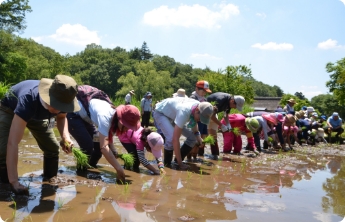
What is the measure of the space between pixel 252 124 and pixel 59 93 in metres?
5.79

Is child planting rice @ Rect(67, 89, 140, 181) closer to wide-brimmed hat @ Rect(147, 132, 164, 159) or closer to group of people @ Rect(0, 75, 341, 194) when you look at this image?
group of people @ Rect(0, 75, 341, 194)

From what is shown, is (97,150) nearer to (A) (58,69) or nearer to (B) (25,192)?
(B) (25,192)

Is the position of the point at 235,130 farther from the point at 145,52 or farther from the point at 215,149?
the point at 145,52

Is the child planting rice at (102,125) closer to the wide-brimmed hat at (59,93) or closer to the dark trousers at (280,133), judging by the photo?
the wide-brimmed hat at (59,93)

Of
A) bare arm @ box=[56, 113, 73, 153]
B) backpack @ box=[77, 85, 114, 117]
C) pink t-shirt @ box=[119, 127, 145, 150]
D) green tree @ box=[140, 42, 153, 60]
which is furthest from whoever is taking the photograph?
green tree @ box=[140, 42, 153, 60]

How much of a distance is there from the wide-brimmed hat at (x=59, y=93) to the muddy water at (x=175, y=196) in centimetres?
87

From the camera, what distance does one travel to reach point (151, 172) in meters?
5.13

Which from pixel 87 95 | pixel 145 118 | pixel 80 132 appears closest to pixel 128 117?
pixel 87 95

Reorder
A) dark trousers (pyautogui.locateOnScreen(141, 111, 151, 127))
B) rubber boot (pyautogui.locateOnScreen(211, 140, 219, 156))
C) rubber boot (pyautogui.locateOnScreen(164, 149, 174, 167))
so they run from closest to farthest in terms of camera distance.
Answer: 1. rubber boot (pyautogui.locateOnScreen(164, 149, 174, 167))
2. rubber boot (pyautogui.locateOnScreen(211, 140, 219, 156))
3. dark trousers (pyautogui.locateOnScreen(141, 111, 151, 127))

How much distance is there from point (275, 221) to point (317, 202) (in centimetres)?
110

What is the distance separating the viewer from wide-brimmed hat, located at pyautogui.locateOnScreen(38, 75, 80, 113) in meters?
3.15

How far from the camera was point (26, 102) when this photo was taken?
10.4 feet

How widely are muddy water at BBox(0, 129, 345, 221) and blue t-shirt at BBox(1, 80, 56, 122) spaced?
77 cm

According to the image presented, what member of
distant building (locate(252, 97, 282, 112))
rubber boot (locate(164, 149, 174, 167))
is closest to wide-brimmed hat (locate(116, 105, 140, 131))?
rubber boot (locate(164, 149, 174, 167))
